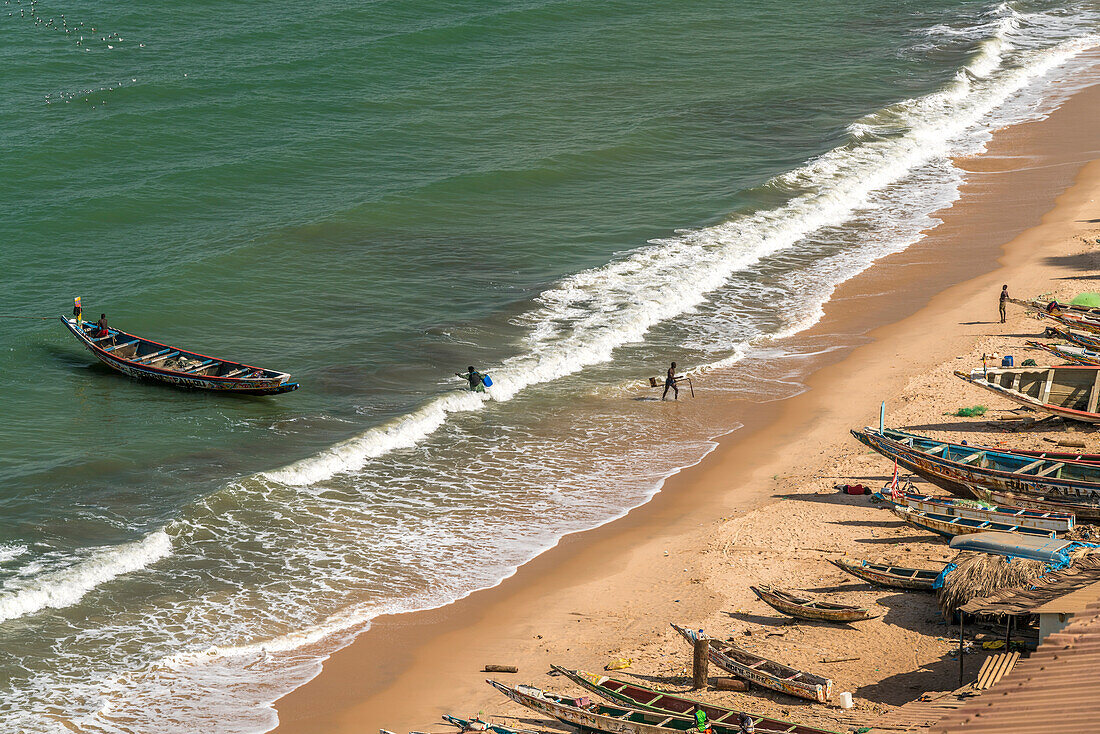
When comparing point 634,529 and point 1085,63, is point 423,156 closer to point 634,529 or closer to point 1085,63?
point 634,529

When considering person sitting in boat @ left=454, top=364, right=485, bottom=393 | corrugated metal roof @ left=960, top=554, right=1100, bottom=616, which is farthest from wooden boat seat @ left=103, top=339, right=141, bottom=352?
corrugated metal roof @ left=960, top=554, right=1100, bottom=616

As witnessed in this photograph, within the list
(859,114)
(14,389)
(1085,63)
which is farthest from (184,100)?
(1085,63)

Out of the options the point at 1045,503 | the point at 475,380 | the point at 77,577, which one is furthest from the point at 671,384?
the point at 77,577

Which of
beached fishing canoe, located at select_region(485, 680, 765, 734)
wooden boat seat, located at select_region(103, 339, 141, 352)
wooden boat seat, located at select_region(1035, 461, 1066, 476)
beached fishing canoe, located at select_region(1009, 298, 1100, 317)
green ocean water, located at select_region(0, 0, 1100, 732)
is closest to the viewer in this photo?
beached fishing canoe, located at select_region(485, 680, 765, 734)

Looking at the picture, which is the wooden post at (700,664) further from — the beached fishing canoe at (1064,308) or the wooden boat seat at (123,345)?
the wooden boat seat at (123,345)

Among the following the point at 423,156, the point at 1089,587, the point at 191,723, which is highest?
the point at 423,156

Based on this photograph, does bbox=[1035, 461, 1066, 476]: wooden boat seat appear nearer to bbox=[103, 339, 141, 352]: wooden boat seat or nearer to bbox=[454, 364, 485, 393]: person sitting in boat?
bbox=[454, 364, 485, 393]: person sitting in boat

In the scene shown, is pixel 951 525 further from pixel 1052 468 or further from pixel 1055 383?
pixel 1055 383
